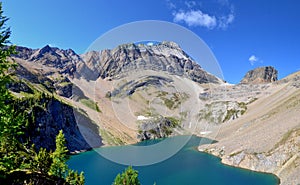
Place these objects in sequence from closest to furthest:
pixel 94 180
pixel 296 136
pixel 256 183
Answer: pixel 256 183, pixel 94 180, pixel 296 136

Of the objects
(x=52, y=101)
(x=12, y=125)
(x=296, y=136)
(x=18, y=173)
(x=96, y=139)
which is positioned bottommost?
(x=18, y=173)

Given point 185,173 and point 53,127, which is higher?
point 53,127

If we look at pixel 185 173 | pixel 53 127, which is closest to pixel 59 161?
pixel 185 173

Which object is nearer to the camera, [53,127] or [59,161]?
[59,161]

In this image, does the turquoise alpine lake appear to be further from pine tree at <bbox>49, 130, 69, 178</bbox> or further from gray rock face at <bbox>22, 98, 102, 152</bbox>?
pine tree at <bbox>49, 130, 69, 178</bbox>

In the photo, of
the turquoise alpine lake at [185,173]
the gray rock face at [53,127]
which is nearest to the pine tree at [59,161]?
the turquoise alpine lake at [185,173]

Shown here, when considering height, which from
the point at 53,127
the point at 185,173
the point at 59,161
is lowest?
the point at 59,161

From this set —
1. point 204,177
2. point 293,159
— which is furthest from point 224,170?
point 293,159

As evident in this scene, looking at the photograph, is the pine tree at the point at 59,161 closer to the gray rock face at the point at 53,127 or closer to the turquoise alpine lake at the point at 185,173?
the turquoise alpine lake at the point at 185,173

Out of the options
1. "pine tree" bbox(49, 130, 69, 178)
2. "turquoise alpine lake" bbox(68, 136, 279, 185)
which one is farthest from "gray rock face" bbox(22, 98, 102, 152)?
"pine tree" bbox(49, 130, 69, 178)

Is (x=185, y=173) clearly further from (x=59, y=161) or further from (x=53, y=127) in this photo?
(x=53, y=127)

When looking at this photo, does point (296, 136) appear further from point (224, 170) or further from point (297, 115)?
point (224, 170)
